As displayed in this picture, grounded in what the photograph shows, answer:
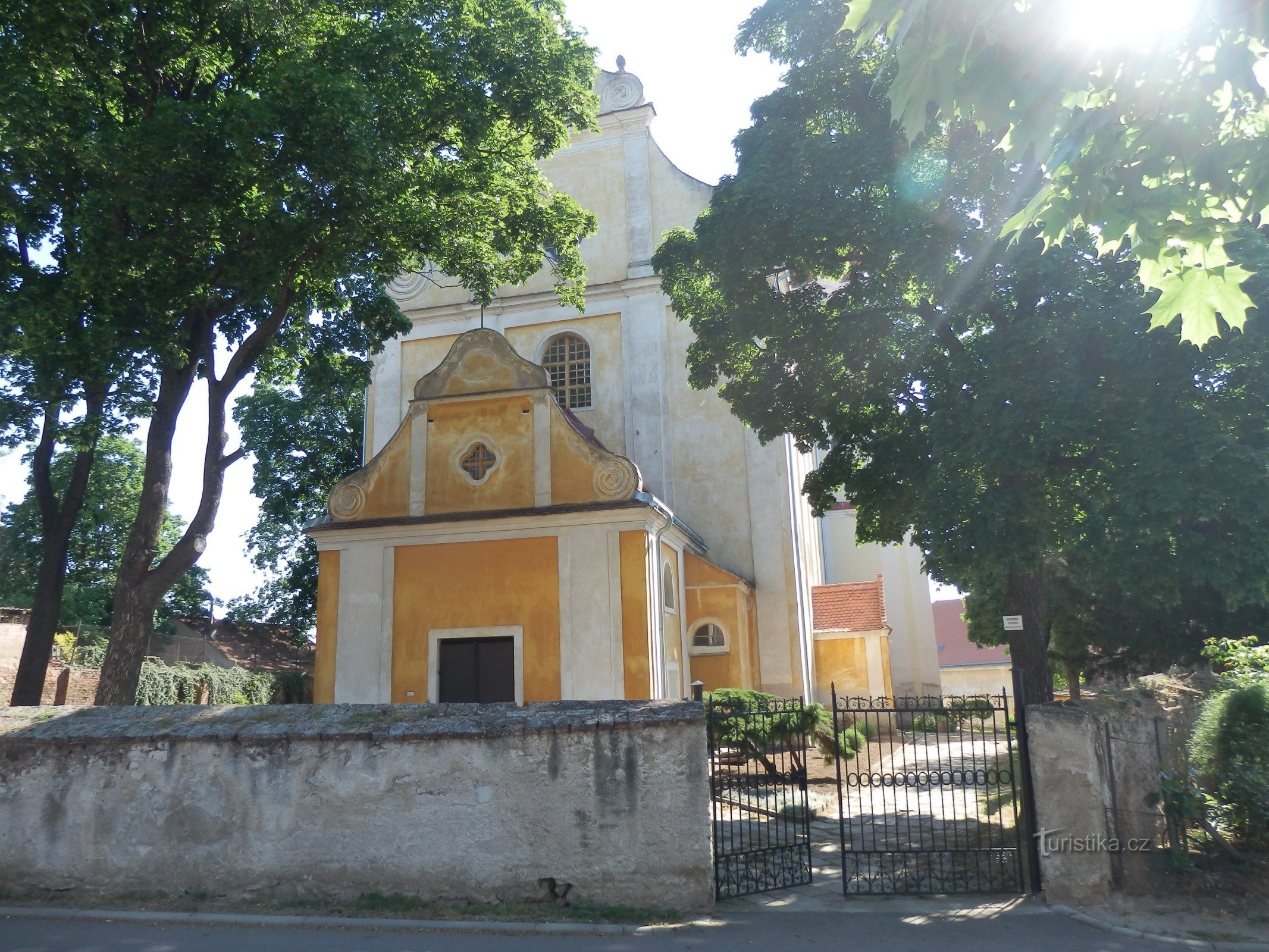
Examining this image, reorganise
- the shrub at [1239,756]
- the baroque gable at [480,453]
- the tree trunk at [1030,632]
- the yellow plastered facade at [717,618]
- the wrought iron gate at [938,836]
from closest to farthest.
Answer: the shrub at [1239,756]
the wrought iron gate at [938,836]
the tree trunk at [1030,632]
the baroque gable at [480,453]
the yellow plastered facade at [717,618]

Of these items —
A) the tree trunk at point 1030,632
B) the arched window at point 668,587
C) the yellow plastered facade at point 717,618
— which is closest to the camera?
the tree trunk at point 1030,632

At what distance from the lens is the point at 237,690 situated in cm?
2362

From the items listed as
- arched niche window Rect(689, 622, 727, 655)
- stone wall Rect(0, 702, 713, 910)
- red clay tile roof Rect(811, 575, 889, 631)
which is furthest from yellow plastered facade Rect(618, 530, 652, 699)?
red clay tile roof Rect(811, 575, 889, 631)

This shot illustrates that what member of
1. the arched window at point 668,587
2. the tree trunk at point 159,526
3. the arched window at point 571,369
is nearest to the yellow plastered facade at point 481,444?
the arched window at point 668,587

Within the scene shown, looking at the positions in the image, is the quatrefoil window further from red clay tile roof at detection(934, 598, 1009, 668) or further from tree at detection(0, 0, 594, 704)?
red clay tile roof at detection(934, 598, 1009, 668)

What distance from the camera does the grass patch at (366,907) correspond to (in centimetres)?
709

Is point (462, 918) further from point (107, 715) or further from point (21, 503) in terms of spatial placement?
point (21, 503)

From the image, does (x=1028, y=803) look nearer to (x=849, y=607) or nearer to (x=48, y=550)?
(x=48, y=550)

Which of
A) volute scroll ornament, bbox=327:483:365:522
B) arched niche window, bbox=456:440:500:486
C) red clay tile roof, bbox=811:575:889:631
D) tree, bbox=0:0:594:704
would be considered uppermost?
tree, bbox=0:0:594:704

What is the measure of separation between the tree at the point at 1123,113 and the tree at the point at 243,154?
29.6ft

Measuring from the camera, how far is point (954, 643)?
6353 centimetres

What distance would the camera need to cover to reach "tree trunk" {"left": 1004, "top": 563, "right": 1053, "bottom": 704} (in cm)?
1126

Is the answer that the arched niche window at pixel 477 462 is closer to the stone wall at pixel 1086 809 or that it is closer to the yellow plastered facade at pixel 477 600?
the yellow plastered facade at pixel 477 600

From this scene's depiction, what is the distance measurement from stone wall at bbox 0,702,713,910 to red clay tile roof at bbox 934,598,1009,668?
5470 cm
